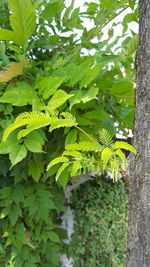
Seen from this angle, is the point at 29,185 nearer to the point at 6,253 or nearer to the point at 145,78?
the point at 6,253

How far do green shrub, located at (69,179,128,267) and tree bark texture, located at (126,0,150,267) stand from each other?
1012 mm

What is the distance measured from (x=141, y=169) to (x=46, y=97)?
40cm

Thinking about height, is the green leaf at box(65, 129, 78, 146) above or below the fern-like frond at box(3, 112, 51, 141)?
below

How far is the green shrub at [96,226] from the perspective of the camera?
195 centimetres

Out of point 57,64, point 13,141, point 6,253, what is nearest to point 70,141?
point 13,141

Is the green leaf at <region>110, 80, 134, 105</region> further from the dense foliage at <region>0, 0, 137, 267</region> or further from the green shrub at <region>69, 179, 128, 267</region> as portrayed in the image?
the green shrub at <region>69, 179, 128, 267</region>

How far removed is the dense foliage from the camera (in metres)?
1.15

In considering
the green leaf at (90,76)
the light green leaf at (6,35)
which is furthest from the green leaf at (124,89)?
the light green leaf at (6,35)

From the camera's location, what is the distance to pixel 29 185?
5.37ft

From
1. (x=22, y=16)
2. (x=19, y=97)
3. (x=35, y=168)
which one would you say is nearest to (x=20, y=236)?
(x=35, y=168)

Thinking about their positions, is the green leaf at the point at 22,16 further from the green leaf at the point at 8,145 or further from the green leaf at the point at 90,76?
the green leaf at the point at 8,145

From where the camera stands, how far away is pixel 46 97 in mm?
1102

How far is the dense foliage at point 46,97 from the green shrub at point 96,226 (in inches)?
5.2

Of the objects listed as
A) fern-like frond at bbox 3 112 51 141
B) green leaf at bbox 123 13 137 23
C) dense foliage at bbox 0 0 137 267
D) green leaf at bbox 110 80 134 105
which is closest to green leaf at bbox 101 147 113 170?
fern-like frond at bbox 3 112 51 141
